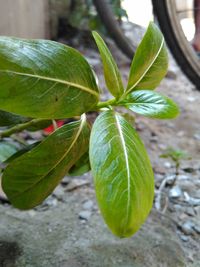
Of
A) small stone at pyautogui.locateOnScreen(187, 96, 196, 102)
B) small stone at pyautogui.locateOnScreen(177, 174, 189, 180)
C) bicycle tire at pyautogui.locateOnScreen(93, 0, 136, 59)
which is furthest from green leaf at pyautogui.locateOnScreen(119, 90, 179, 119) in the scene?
bicycle tire at pyautogui.locateOnScreen(93, 0, 136, 59)

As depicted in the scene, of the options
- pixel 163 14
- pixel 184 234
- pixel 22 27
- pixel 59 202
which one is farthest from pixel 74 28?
pixel 184 234

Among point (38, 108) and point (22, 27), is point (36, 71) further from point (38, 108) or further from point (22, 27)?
point (22, 27)

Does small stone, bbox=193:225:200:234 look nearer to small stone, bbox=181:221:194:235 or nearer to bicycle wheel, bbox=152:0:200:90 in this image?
small stone, bbox=181:221:194:235

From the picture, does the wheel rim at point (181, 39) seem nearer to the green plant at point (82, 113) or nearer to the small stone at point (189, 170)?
the small stone at point (189, 170)

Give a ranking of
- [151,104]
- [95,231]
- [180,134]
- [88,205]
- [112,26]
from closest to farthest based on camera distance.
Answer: [151,104] < [95,231] < [88,205] < [180,134] < [112,26]

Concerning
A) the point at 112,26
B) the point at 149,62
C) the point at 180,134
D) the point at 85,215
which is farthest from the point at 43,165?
the point at 112,26

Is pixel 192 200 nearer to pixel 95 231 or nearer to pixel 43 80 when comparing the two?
pixel 95 231

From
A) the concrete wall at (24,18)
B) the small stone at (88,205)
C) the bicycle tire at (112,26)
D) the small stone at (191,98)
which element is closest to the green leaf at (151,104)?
the small stone at (88,205)
